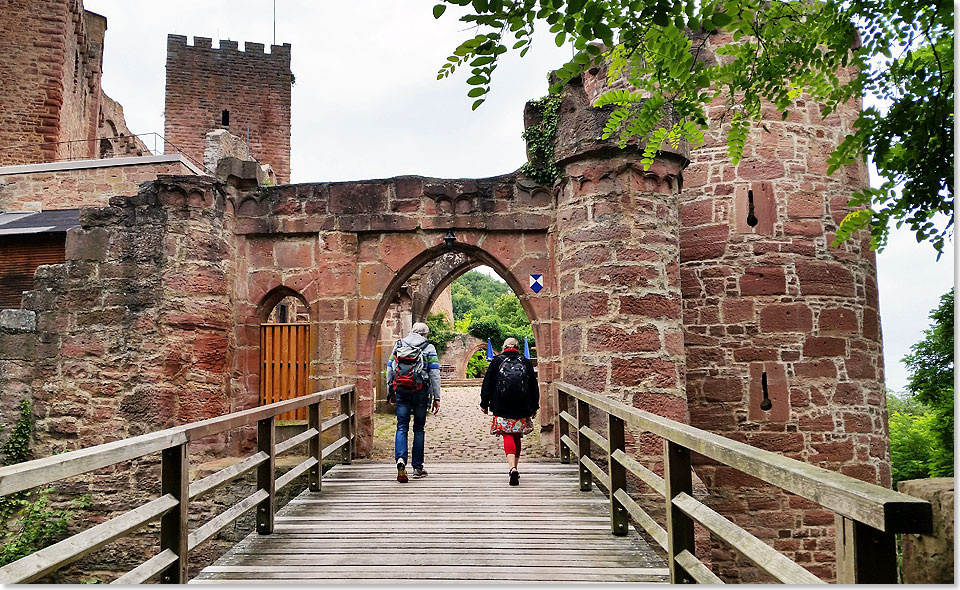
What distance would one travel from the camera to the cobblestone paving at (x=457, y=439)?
8688 millimetres

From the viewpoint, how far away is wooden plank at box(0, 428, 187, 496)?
7.44 ft

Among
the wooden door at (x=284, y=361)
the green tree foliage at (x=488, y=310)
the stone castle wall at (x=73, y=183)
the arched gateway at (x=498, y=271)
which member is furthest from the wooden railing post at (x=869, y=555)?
the green tree foliage at (x=488, y=310)

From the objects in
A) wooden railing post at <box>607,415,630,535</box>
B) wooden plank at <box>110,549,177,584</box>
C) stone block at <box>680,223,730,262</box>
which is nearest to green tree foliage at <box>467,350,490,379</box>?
stone block at <box>680,223,730,262</box>

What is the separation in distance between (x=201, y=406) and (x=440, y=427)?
5.10 metres

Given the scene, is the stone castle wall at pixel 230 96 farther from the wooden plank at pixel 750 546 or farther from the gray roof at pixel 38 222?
the wooden plank at pixel 750 546

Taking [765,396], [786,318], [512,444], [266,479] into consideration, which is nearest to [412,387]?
[512,444]

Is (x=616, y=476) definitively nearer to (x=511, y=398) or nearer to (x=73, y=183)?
(x=511, y=398)

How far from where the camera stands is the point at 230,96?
23.4m

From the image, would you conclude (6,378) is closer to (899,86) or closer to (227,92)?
(899,86)

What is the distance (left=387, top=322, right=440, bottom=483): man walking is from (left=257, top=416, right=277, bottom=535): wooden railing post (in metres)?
1.84

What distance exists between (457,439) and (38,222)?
762 centimetres

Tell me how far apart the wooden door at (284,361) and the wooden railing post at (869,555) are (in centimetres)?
741

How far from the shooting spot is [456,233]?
8.20 m

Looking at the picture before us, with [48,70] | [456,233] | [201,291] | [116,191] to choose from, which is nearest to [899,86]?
[456,233]
